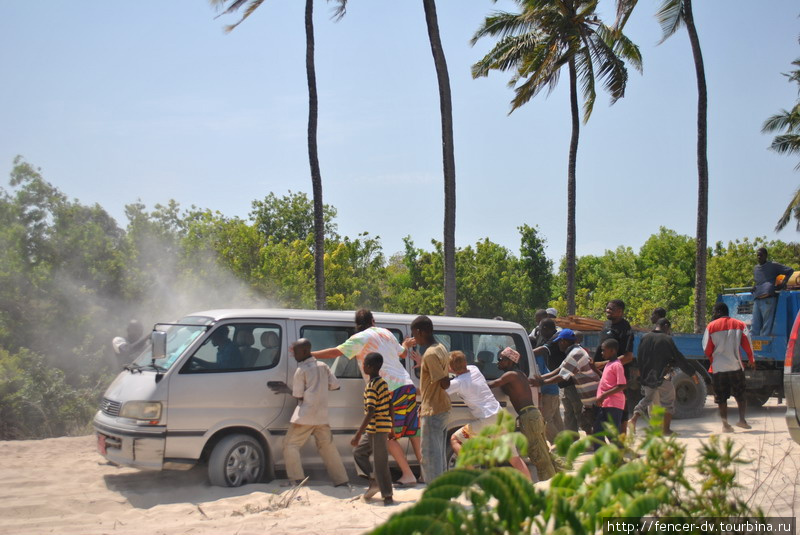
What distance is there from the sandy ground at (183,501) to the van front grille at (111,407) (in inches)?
30.6

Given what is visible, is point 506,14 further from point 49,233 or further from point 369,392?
point 369,392

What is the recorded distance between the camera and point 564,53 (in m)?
21.1

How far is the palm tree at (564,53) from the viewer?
2052 cm

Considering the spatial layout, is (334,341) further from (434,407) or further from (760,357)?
(760,357)

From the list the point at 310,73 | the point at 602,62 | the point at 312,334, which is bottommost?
the point at 312,334

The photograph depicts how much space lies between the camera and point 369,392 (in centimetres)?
750

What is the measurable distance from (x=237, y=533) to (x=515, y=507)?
386 centimetres

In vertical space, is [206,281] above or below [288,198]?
below

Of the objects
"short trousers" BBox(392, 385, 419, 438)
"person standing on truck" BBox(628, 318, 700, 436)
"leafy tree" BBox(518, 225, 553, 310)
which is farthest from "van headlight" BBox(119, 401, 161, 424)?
"leafy tree" BBox(518, 225, 553, 310)

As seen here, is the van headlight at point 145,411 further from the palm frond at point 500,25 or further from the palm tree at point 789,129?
the palm tree at point 789,129

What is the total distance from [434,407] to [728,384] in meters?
6.12

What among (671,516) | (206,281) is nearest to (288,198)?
(206,281)

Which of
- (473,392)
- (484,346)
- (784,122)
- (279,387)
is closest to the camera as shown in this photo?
(473,392)

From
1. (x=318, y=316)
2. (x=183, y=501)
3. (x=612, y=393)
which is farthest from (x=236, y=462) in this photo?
(x=612, y=393)
